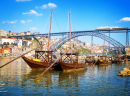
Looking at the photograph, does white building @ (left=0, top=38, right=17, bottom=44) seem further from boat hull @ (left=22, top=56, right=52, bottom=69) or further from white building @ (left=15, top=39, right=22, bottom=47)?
Result: boat hull @ (left=22, top=56, right=52, bottom=69)

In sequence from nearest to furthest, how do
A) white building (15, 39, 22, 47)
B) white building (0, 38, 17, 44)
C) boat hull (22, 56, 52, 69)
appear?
boat hull (22, 56, 52, 69) < white building (0, 38, 17, 44) < white building (15, 39, 22, 47)

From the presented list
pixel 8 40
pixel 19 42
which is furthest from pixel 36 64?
pixel 8 40

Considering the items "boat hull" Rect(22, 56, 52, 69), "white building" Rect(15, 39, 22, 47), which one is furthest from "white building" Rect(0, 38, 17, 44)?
"boat hull" Rect(22, 56, 52, 69)

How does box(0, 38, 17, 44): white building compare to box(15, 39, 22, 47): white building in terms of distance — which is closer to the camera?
box(0, 38, 17, 44): white building

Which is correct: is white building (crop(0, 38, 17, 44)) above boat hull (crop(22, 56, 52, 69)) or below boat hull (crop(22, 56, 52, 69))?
above

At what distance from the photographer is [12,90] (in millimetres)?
13773

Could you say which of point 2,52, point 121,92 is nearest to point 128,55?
point 2,52

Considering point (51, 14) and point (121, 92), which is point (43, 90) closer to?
point (121, 92)

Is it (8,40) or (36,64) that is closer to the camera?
(36,64)

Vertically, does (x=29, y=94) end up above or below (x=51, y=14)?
below

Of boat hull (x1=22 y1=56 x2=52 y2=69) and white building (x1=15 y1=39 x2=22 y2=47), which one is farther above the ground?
white building (x1=15 y1=39 x2=22 y2=47)

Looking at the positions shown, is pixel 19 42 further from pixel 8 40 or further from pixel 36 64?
pixel 36 64

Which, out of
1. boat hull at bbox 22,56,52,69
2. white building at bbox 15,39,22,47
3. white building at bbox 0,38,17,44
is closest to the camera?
boat hull at bbox 22,56,52,69

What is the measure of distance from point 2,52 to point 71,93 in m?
78.6
